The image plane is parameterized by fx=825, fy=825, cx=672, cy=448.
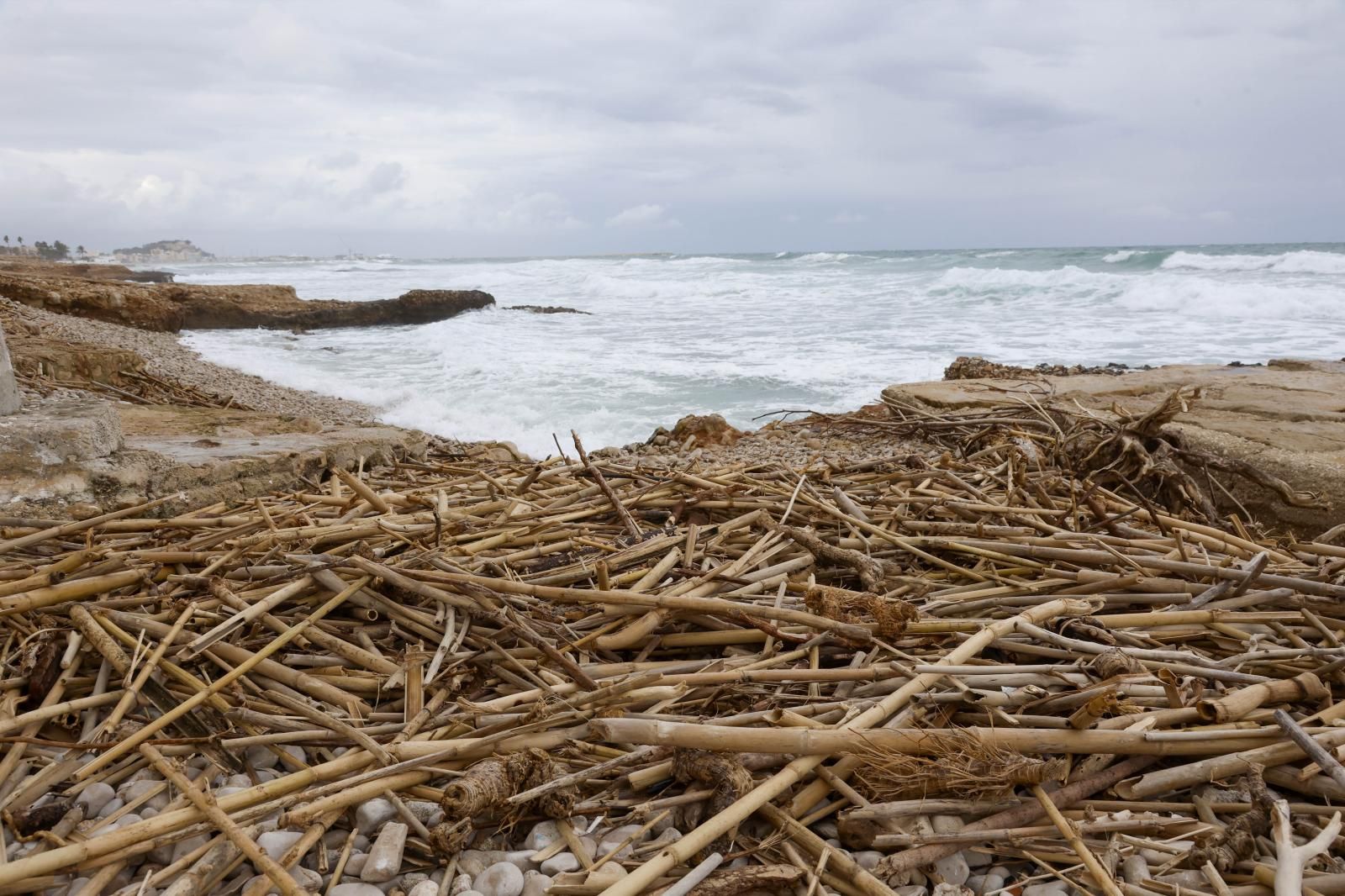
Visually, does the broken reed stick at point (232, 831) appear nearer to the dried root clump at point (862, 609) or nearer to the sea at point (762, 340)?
the dried root clump at point (862, 609)

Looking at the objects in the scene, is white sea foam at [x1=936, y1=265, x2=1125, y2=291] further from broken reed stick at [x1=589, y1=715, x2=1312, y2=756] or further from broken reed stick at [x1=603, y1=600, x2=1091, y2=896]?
broken reed stick at [x1=589, y1=715, x2=1312, y2=756]

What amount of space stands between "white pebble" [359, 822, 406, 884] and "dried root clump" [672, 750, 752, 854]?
0.53 m

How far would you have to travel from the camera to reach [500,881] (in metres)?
1.49

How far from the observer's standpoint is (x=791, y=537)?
2.61 meters

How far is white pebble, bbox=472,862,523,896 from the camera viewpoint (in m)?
1.47

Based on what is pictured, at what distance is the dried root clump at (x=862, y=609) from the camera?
200cm

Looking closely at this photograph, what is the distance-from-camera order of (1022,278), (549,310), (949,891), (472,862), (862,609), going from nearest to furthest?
(949,891) < (472,862) < (862,609) < (549,310) < (1022,278)

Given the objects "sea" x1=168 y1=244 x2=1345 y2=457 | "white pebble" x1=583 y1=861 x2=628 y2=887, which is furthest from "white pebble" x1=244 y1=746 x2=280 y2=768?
"sea" x1=168 y1=244 x2=1345 y2=457

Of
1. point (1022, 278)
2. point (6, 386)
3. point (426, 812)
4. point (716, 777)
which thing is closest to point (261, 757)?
point (426, 812)

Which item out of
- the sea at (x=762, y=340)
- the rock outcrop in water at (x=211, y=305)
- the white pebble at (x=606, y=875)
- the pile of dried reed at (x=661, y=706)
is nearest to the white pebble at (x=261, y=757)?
the pile of dried reed at (x=661, y=706)

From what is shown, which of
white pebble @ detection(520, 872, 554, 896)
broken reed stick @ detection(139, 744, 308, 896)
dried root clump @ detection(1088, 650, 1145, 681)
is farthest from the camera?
dried root clump @ detection(1088, 650, 1145, 681)

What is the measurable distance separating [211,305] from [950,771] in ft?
77.0

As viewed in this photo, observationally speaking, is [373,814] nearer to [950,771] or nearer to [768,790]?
[768,790]

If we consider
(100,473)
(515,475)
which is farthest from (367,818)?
(100,473)
